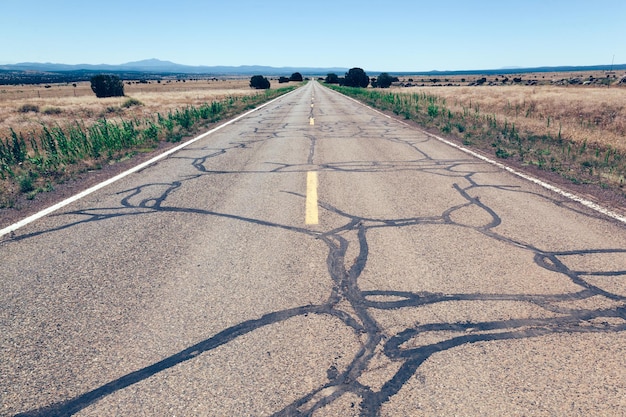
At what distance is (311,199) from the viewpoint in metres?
5.84

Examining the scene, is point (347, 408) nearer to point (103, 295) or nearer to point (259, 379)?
point (259, 379)

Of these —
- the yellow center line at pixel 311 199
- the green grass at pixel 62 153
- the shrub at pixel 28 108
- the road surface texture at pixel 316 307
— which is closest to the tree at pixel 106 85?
the shrub at pixel 28 108

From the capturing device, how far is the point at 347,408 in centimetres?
215

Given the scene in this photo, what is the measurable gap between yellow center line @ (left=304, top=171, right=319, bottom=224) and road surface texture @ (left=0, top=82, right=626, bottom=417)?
0.20ft

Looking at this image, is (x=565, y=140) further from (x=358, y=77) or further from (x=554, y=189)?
(x=358, y=77)

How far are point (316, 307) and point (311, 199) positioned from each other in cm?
289

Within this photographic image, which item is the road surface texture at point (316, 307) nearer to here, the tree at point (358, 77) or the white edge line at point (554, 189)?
the white edge line at point (554, 189)

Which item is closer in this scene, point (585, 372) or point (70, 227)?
point (585, 372)

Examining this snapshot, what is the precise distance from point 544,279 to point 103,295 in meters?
3.73

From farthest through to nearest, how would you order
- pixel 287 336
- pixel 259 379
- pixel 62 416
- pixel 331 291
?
pixel 331 291
pixel 287 336
pixel 259 379
pixel 62 416

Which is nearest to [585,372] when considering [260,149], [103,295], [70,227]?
[103,295]

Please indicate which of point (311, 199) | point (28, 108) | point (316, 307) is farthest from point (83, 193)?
point (28, 108)

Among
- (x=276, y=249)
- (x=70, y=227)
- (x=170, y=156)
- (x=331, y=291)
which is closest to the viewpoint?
(x=331, y=291)

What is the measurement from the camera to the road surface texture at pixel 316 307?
2.27 meters
